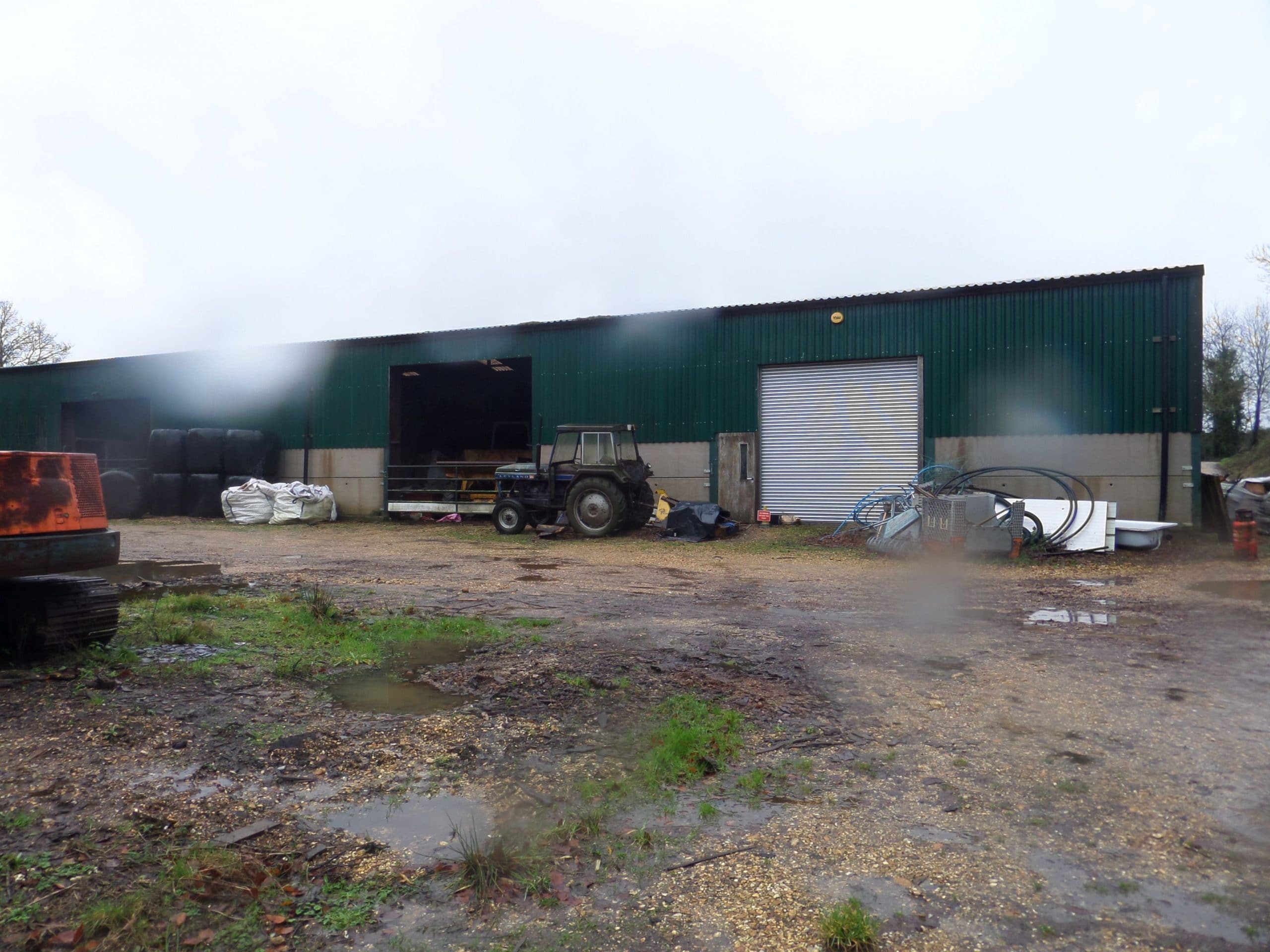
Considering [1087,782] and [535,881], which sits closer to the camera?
[535,881]

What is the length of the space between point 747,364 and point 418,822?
1648 cm

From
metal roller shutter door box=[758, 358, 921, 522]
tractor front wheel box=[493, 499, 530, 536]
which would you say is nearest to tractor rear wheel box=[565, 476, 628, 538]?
tractor front wheel box=[493, 499, 530, 536]

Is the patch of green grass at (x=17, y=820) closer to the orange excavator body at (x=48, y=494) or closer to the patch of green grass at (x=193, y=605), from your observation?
the orange excavator body at (x=48, y=494)

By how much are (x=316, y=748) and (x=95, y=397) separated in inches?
1104

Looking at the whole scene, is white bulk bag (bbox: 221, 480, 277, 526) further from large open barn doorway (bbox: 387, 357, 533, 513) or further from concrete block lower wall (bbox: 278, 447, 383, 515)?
large open barn doorway (bbox: 387, 357, 533, 513)

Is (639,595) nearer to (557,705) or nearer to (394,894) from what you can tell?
(557,705)

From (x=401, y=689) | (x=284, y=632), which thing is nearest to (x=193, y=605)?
(x=284, y=632)

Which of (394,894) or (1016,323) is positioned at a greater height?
(1016,323)

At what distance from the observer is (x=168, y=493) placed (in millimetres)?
22172

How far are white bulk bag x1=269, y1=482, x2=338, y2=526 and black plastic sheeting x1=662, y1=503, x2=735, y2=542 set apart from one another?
1040 cm

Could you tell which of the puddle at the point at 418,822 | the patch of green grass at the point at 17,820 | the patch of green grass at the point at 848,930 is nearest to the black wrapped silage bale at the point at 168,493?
the patch of green grass at the point at 17,820

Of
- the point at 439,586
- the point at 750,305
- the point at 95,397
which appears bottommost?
the point at 439,586

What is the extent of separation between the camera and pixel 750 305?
18.6 m

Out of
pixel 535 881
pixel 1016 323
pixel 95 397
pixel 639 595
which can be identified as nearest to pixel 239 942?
pixel 535 881
